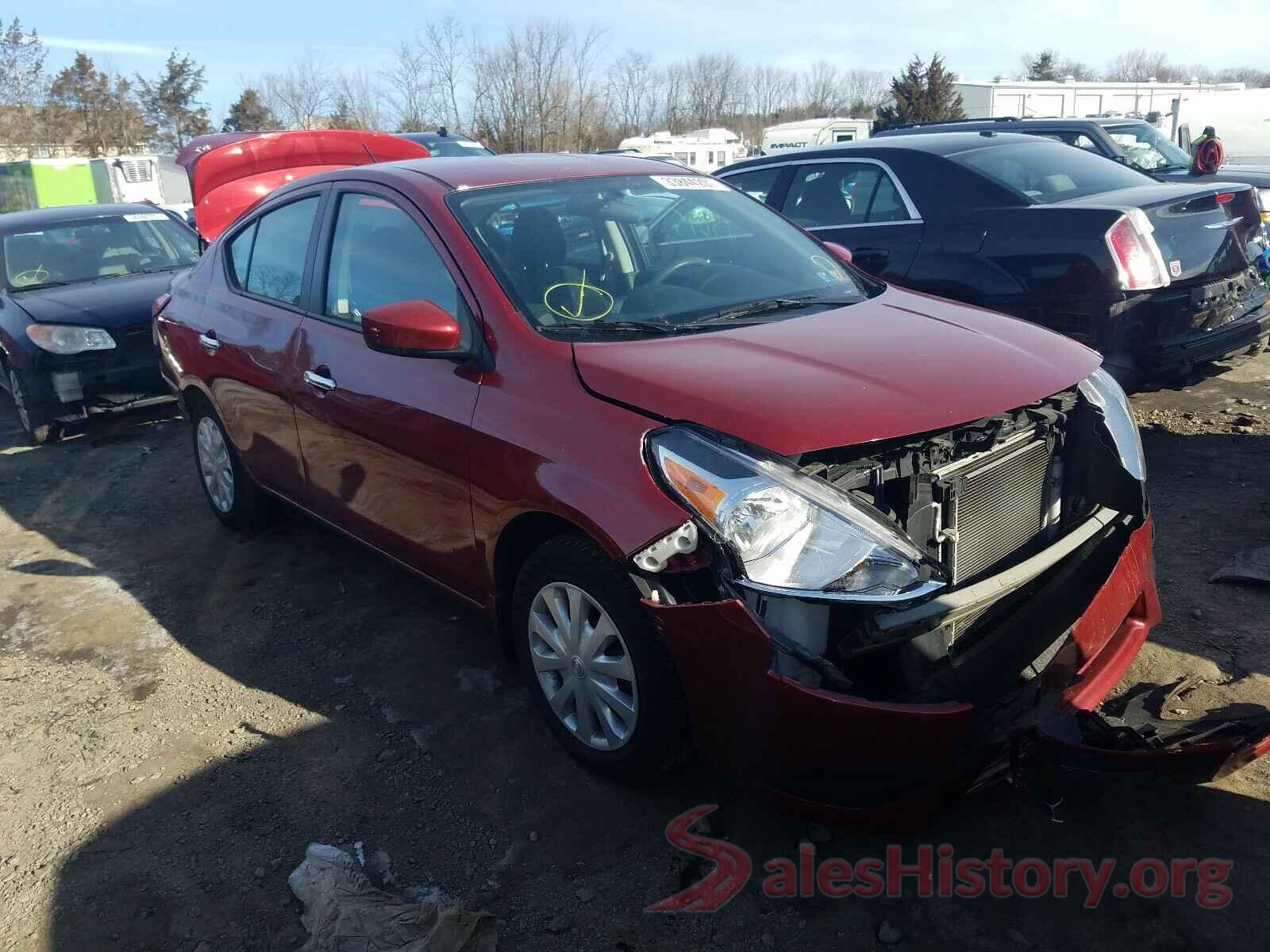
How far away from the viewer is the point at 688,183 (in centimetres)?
405

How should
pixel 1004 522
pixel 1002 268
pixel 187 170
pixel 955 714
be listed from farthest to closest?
pixel 187 170 < pixel 1002 268 < pixel 1004 522 < pixel 955 714

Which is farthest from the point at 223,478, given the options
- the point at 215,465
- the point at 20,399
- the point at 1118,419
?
the point at 1118,419

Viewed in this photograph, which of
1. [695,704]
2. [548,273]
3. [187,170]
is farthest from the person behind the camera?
[187,170]

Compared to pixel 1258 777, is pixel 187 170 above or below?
above

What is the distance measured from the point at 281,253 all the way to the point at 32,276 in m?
4.97

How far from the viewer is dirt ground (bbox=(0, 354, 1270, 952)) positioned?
249 centimetres

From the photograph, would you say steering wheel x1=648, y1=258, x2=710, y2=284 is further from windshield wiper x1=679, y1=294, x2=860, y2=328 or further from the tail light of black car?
the tail light of black car

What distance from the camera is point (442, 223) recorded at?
336cm

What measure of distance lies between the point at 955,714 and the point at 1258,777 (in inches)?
49.2

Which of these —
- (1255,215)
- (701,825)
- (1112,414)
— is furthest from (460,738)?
(1255,215)

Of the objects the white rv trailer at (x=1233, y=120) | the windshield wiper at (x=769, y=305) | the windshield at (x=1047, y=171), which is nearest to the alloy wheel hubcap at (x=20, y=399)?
the windshield wiper at (x=769, y=305)

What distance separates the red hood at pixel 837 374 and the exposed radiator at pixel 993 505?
184 millimetres

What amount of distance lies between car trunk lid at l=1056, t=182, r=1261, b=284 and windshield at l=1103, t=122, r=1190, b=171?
6.39 meters

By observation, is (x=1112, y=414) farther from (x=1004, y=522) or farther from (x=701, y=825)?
(x=701, y=825)
